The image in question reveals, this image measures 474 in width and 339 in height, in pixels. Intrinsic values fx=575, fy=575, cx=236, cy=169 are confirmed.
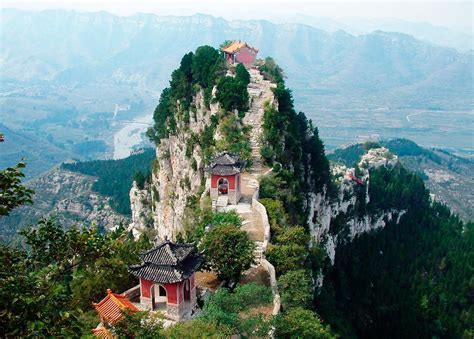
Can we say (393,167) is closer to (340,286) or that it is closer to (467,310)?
(467,310)

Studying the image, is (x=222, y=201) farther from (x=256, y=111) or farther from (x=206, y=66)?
(x=206, y=66)

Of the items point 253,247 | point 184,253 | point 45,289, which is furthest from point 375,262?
point 45,289

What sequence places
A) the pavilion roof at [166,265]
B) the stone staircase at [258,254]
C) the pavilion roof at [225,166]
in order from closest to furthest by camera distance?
1. the pavilion roof at [166,265]
2. the stone staircase at [258,254]
3. the pavilion roof at [225,166]

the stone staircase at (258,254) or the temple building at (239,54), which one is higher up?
the temple building at (239,54)

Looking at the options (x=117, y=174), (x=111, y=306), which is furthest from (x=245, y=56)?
(x=117, y=174)

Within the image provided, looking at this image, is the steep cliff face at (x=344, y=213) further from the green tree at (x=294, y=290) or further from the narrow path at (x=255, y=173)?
the green tree at (x=294, y=290)

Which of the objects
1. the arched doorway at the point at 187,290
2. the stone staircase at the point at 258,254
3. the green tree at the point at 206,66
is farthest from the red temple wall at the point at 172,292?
the green tree at the point at 206,66

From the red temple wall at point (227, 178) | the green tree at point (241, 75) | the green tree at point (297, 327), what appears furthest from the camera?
the green tree at point (241, 75)
